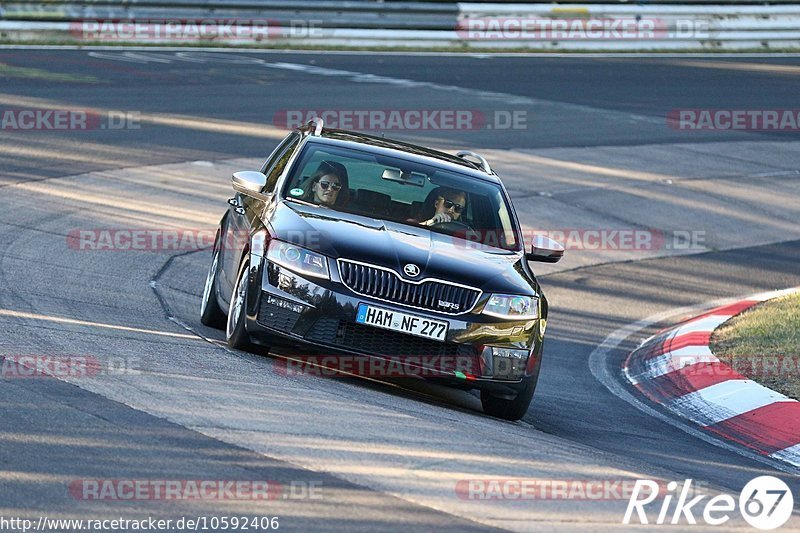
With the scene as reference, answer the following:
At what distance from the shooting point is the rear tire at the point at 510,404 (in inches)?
332

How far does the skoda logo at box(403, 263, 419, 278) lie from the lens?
816 centimetres

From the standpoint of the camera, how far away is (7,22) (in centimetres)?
2469

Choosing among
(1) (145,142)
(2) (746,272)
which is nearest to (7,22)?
(1) (145,142)

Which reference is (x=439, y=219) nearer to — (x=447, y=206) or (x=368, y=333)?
(x=447, y=206)

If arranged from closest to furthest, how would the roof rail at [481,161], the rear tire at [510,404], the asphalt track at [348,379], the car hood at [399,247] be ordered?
the asphalt track at [348,379]
the car hood at [399,247]
the rear tire at [510,404]
the roof rail at [481,161]

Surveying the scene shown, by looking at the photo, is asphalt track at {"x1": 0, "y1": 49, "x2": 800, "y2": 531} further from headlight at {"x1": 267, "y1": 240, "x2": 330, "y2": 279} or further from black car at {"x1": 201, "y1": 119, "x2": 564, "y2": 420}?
headlight at {"x1": 267, "y1": 240, "x2": 330, "y2": 279}

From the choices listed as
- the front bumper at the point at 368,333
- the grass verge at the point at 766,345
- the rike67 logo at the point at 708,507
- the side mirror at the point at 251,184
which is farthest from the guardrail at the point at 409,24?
the rike67 logo at the point at 708,507

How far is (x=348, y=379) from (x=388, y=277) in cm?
83

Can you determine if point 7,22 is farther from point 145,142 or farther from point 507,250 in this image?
point 507,250

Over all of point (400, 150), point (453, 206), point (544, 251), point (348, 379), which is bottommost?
point (348, 379)

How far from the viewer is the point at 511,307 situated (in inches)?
329

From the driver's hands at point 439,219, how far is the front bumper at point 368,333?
1107mm

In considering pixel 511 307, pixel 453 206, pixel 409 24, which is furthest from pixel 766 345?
pixel 409 24

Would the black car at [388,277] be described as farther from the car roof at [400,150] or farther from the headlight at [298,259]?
the car roof at [400,150]
